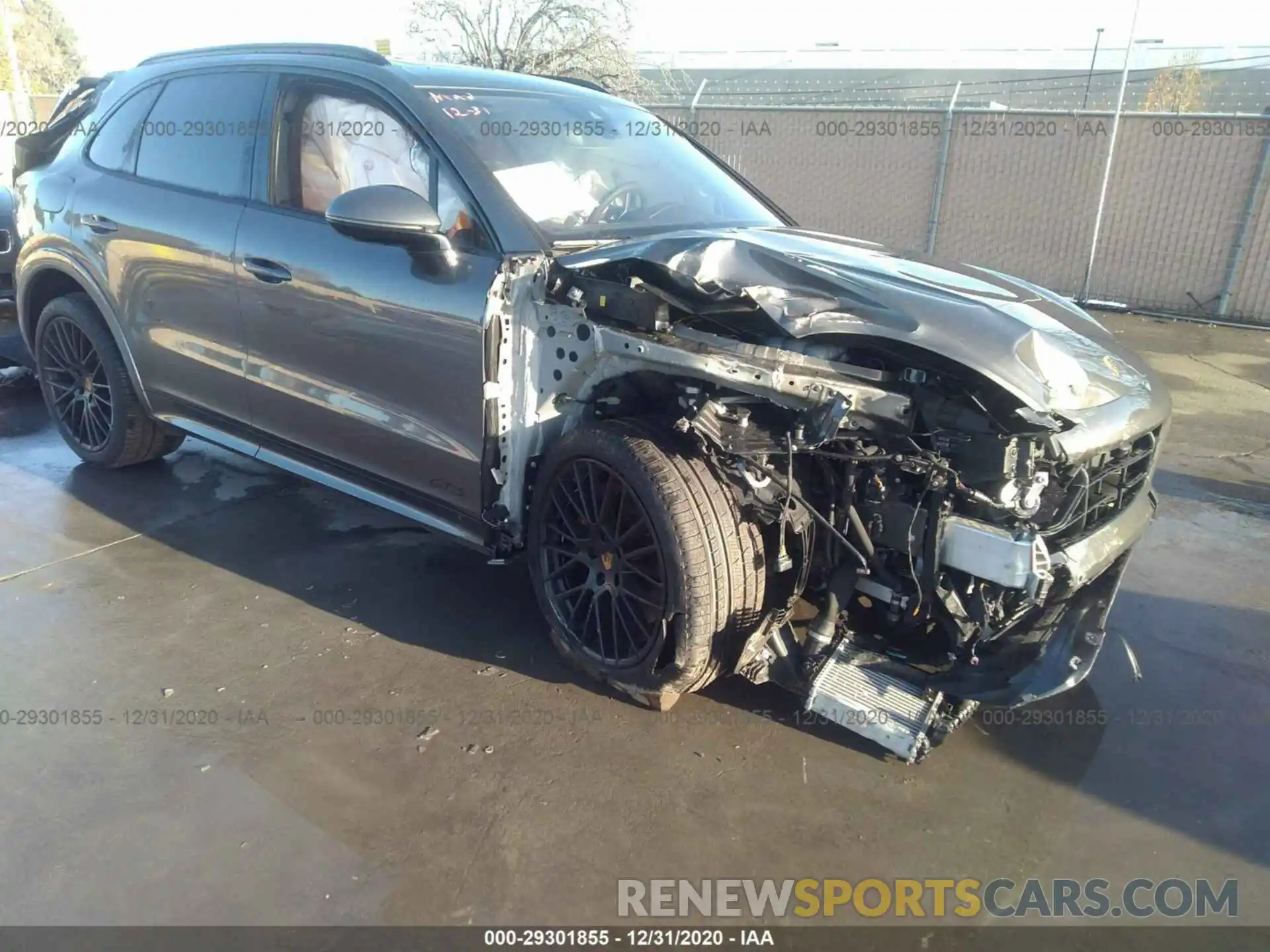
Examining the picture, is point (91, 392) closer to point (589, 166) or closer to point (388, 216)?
point (388, 216)

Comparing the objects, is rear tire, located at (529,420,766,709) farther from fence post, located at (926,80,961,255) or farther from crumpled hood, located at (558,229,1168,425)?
fence post, located at (926,80,961,255)

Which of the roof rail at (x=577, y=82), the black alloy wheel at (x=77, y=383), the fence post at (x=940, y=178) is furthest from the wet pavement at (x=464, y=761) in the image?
the fence post at (x=940, y=178)

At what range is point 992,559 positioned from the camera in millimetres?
2359

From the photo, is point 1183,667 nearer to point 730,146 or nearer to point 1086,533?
point 1086,533

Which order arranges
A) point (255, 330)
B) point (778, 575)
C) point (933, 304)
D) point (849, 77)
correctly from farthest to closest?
1. point (849, 77)
2. point (255, 330)
3. point (778, 575)
4. point (933, 304)

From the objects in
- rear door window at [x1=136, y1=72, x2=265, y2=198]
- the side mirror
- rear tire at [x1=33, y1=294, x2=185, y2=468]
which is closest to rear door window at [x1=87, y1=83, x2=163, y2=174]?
rear door window at [x1=136, y1=72, x2=265, y2=198]

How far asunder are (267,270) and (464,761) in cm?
200

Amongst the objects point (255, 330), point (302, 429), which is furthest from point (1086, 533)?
point (255, 330)

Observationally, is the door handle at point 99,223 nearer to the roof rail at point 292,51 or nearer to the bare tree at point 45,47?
the roof rail at point 292,51

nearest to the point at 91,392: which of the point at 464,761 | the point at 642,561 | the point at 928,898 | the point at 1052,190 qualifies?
the point at 464,761

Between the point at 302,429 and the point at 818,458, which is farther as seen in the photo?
the point at 302,429

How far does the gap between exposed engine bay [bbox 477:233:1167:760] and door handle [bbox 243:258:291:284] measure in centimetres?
105

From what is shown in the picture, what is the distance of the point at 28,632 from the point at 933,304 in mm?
3248

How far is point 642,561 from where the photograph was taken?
282 cm
